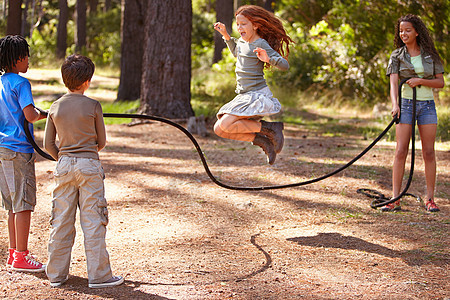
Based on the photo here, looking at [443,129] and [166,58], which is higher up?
[166,58]

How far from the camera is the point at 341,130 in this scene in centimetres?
1198

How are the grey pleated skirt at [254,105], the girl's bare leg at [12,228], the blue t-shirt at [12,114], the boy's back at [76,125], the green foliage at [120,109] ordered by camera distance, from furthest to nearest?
the green foliage at [120,109], the grey pleated skirt at [254,105], the girl's bare leg at [12,228], the blue t-shirt at [12,114], the boy's back at [76,125]

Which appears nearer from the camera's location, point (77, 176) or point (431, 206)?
point (77, 176)

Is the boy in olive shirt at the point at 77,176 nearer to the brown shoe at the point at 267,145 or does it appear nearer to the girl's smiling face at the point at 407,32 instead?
the brown shoe at the point at 267,145

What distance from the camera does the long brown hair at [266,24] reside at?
480 centimetres

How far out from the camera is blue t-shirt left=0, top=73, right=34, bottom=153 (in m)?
4.08

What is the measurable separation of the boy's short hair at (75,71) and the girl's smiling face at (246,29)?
163 cm

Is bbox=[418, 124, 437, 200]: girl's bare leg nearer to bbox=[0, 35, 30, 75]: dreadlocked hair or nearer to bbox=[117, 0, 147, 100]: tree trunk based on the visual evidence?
bbox=[0, 35, 30, 75]: dreadlocked hair

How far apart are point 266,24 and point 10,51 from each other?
2177 mm

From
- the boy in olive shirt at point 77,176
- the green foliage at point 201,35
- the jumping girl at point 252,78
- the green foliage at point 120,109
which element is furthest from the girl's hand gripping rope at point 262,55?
the green foliage at point 201,35

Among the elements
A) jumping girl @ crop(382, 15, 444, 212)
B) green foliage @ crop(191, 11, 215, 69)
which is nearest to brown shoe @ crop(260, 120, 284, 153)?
jumping girl @ crop(382, 15, 444, 212)

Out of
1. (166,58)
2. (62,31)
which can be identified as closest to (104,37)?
(62,31)

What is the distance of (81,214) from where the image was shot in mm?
3795

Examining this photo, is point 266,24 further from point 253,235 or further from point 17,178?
point 17,178
